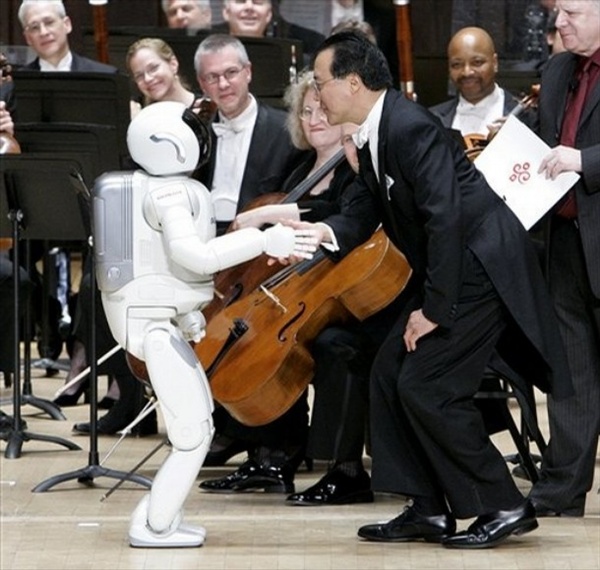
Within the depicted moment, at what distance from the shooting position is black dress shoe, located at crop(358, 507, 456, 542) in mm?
4391

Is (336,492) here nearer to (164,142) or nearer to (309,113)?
(309,113)

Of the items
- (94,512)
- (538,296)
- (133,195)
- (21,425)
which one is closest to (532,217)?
(538,296)

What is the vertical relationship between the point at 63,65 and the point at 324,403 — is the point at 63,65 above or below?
above

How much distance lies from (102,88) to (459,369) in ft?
7.80

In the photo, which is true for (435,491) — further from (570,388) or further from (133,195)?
(133,195)

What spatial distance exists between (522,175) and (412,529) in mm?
1025

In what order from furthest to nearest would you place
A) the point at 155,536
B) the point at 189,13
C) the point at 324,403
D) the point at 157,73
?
1. the point at 189,13
2. the point at 157,73
3. the point at 324,403
4. the point at 155,536

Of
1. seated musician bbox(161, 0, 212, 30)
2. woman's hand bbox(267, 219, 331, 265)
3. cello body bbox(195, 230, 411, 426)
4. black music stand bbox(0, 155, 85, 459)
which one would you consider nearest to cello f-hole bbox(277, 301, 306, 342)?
cello body bbox(195, 230, 411, 426)

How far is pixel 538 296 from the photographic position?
4.31m

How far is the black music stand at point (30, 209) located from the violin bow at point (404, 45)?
74.8 inches

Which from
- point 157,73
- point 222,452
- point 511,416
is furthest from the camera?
point 157,73

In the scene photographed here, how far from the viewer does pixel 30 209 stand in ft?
18.3

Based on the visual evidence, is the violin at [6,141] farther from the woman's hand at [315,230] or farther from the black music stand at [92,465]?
the woman's hand at [315,230]

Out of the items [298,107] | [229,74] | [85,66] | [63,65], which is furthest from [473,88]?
[63,65]
